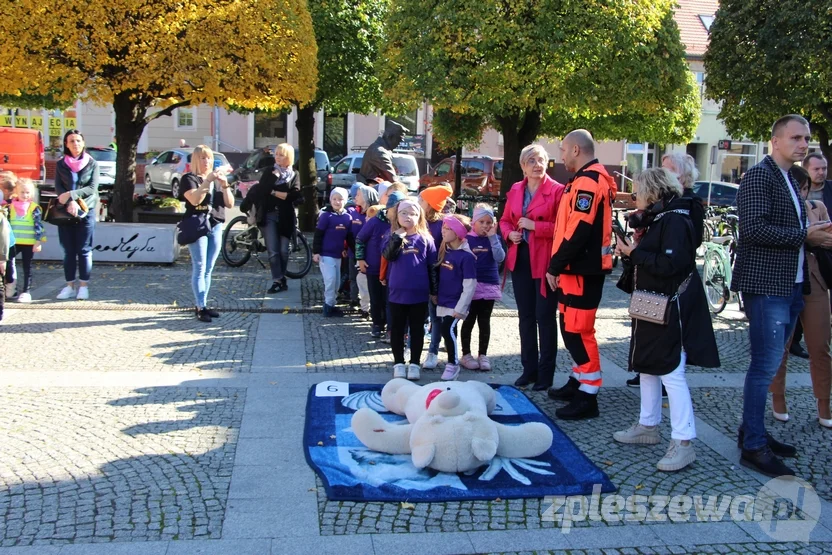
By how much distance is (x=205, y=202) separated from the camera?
845cm

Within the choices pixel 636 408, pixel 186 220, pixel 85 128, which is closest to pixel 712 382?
pixel 636 408

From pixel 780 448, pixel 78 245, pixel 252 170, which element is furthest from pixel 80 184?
pixel 252 170

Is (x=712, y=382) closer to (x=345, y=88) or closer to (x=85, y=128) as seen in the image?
(x=345, y=88)

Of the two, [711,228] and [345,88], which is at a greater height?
[345,88]

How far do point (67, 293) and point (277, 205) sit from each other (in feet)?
8.79

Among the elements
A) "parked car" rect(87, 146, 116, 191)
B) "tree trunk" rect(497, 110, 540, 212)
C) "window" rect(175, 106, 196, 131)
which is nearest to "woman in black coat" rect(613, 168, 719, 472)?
"tree trunk" rect(497, 110, 540, 212)

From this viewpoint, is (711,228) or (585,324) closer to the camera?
(585,324)

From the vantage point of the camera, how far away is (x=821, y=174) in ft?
23.5

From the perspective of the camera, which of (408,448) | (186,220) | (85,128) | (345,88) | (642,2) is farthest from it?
(85,128)

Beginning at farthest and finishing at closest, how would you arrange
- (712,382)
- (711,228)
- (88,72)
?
(711,228), (88,72), (712,382)

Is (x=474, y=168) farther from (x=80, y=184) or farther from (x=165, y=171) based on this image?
(x=80, y=184)

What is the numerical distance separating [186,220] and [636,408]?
4.87 m

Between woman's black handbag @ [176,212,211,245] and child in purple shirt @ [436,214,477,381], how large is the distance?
→ 2.91 metres

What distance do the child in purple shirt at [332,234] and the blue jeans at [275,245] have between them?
1424 mm
